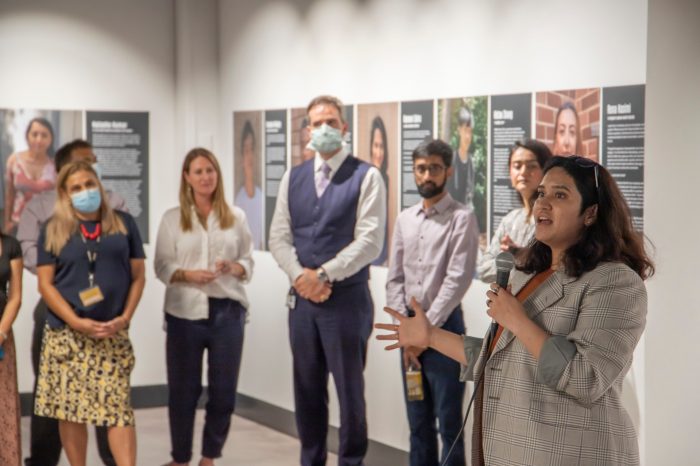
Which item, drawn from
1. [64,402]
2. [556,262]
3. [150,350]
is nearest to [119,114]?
[150,350]

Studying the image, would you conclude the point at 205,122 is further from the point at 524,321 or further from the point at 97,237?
the point at 524,321

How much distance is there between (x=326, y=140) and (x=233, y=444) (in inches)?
94.2

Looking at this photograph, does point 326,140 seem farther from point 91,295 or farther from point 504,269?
point 504,269

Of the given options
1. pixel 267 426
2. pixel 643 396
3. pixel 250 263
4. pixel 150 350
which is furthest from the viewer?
pixel 150 350

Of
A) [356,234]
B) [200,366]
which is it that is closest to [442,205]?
[356,234]

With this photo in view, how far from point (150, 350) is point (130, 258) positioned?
8.62ft

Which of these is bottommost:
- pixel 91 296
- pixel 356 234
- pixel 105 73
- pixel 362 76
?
pixel 91 296

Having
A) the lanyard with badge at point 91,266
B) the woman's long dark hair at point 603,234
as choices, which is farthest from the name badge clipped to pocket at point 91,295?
the woman's long dark hair at point 603,234

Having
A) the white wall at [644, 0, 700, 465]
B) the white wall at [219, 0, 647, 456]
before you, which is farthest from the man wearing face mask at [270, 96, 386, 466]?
the white wall at [644, 0, 700, 465]

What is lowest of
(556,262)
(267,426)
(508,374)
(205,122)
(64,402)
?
(267,426)

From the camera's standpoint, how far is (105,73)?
823 centimetres

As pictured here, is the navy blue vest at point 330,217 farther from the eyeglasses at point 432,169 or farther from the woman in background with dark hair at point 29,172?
the woman in background with dark hair at point 29,172

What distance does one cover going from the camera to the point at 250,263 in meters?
6.42

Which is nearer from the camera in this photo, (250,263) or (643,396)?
(643,396)
